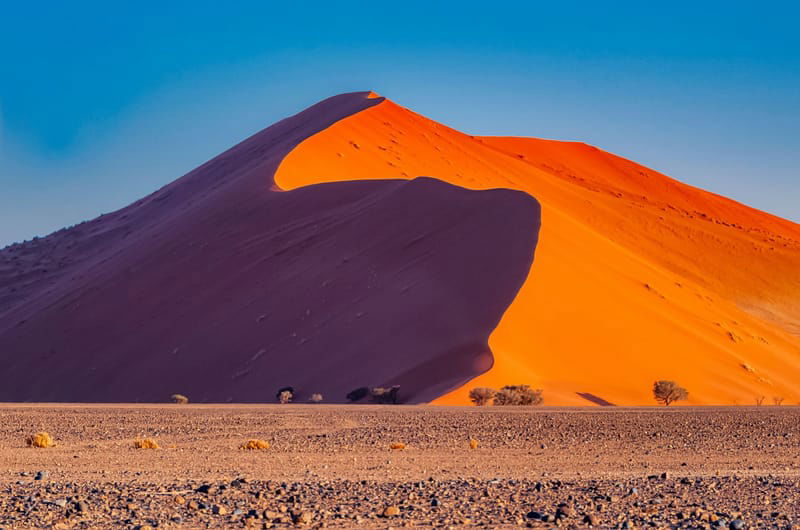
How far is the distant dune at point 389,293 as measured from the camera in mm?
32219

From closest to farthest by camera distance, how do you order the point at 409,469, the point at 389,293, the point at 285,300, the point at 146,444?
the point at 409,469 → the point at 146,444 → the point at 389,293 → the point at 285,300

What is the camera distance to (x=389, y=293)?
36875mm

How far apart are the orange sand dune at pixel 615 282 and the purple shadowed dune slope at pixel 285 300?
4.22ft

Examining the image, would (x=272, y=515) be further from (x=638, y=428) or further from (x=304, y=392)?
(x=304, y=392)

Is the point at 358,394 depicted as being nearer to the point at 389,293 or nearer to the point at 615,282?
the point at 389,293

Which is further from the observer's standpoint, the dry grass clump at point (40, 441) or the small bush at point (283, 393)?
the small bush at point (283, 393)

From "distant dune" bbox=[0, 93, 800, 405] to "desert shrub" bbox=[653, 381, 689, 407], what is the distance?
1.06m

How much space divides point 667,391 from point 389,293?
10909 mm

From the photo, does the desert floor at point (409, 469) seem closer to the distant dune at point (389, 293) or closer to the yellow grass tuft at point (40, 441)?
the yellow grass tuft at point (40, 441)

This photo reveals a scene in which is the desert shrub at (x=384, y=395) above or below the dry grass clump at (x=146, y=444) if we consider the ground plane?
below

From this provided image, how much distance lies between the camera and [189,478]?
1184cm

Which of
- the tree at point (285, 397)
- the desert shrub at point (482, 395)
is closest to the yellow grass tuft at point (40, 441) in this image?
the desert shrub at point (482, 395)

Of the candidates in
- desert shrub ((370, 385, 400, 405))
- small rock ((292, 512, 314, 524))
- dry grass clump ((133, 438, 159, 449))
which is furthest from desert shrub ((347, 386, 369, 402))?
small rock ((292, 512, 314, 524))

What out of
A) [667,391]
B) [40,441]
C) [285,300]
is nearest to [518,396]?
[667,391]
